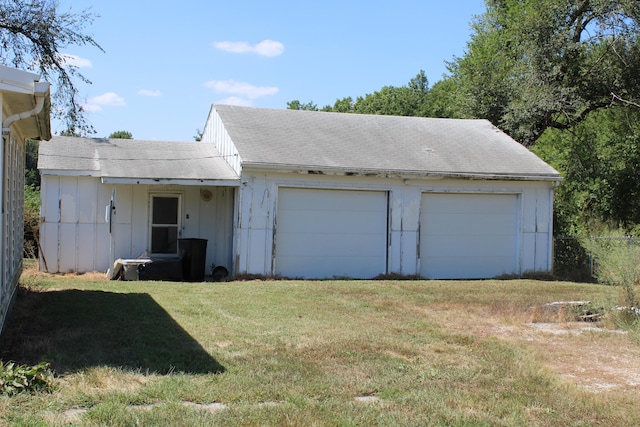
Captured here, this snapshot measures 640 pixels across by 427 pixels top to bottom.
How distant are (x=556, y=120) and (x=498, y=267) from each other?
9.47m

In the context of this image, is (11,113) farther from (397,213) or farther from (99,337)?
(397,213)

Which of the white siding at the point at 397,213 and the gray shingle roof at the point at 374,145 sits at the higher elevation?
the gray shingle roof at the point at 374,145

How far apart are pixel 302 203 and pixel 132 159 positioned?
4.53 metres

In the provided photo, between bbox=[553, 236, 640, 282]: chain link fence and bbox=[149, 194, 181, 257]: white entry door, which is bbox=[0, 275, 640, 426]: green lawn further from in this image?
bbox=[553, 236, 640, 282]: chain link fence

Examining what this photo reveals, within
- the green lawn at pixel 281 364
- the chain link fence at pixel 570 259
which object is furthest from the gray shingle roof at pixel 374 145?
the green lawn at pixel 281 364

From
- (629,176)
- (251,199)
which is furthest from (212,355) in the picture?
(629,176)

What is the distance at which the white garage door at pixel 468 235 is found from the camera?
17391 millimetres

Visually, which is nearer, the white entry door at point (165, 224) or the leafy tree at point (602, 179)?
the white entry door at point (165, 224)

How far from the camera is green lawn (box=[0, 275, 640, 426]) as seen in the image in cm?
554

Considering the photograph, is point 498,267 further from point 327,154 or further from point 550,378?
point 550,378

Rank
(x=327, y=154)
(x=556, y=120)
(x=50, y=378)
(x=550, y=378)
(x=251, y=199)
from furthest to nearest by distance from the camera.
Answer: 1. (x=556, y=120)
2. (x=327, y=154)
3. (x=251, y=199)
4. (x=550, y=378)
5. (x=50, y=378)

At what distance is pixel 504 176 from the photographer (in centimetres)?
1738

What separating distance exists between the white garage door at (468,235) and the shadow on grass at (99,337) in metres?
8.43

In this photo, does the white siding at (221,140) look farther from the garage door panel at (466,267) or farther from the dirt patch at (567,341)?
the dirt patch at (567,341)
